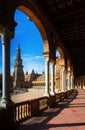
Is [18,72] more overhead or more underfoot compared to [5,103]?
more overhead

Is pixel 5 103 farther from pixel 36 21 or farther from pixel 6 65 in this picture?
pixel 36 21

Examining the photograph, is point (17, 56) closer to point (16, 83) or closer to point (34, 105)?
point (16, 83)

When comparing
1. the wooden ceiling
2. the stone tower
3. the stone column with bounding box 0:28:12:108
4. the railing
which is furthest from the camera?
the stone tower

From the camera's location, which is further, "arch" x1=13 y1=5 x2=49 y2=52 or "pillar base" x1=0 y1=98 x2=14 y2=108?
"arch" x1=13 y1=5 x2=49 y2=52

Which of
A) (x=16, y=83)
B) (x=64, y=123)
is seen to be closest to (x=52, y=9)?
(x=64, y=123)

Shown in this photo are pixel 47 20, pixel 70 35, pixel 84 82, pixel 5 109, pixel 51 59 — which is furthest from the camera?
pixel 84 82

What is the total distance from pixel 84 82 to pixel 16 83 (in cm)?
6699

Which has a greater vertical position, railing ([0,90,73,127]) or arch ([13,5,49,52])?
arch ([13,5,49,52])

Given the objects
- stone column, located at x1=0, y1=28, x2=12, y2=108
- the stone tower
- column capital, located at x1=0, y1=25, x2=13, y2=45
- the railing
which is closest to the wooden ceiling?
column capital, located at x1=0, y1=25, x2=13, y2=45

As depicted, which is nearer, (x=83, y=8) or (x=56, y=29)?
(x=83, y=8)

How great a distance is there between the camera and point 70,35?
20344 millimetres

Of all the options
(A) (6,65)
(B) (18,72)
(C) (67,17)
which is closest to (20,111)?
(A) (6,65)

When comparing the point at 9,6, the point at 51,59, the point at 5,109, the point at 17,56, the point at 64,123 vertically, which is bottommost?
the point at 64,123

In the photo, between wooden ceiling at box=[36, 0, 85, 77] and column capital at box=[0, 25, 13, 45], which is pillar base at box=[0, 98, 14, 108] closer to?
column capital at box=[0, 25, 13, 45]
